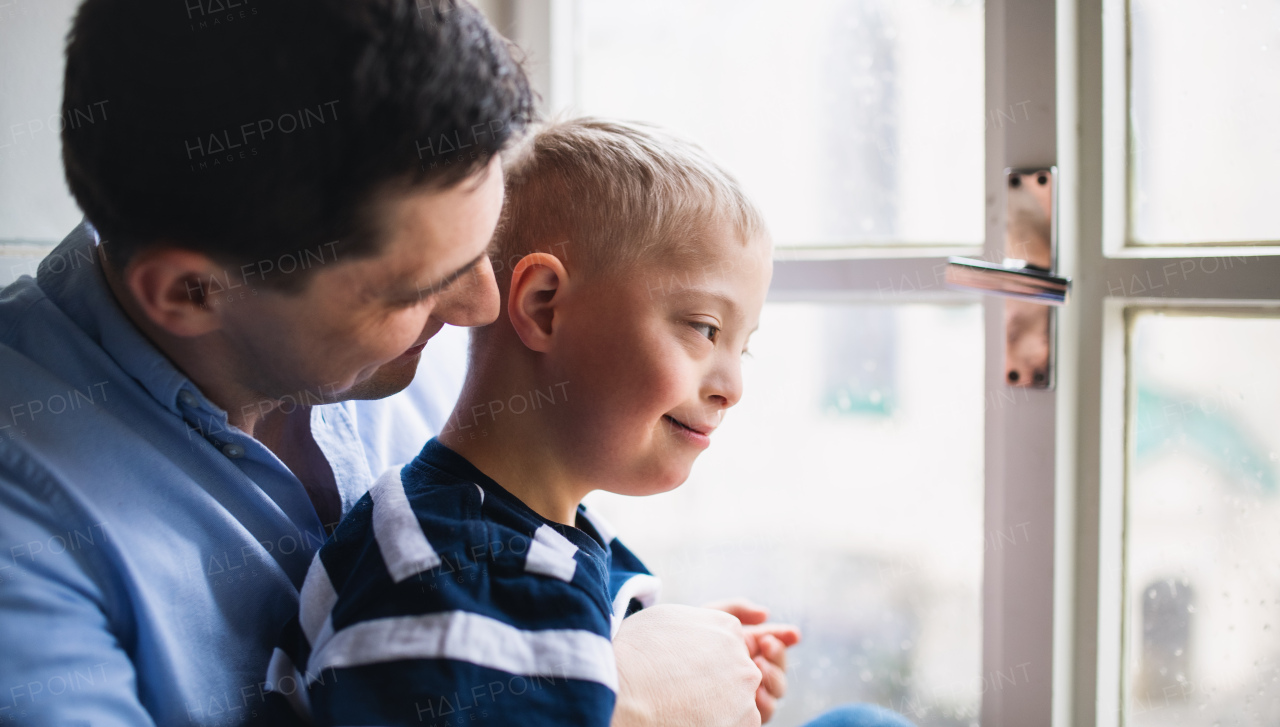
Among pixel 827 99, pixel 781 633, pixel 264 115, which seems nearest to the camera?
pixel 264 115

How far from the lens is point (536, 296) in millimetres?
897

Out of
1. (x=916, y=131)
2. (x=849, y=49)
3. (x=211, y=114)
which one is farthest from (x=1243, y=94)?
(x=211, y=114)

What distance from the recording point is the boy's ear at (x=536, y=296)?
88 centimetres

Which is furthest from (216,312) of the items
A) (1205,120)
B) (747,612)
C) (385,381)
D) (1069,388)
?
(1205,120)

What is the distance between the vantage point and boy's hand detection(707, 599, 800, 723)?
3.43 ft

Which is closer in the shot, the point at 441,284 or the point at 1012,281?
the point at 441,284

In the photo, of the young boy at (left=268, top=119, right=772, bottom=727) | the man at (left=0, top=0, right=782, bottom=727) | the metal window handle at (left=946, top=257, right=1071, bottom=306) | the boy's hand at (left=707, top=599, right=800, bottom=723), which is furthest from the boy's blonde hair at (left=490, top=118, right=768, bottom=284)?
the boy's hand at (left=707, top=599, right=800, bottom=723)

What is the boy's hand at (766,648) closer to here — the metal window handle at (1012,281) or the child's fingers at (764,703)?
the child's fingers at (764,703)

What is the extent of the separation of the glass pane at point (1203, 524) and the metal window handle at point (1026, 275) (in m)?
0.14

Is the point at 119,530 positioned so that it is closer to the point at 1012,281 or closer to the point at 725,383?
the point at 725,383

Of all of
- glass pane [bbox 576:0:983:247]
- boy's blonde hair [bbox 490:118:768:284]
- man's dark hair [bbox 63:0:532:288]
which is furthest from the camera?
A: glass pane [bbox 576:0:983:247]

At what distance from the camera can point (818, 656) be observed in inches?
56.0

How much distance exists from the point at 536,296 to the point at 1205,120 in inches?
32.5

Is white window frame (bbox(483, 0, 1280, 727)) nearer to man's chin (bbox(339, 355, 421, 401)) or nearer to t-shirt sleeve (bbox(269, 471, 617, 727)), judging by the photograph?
t-shirt sleeve (bbox(269, 471, 617, 727))
